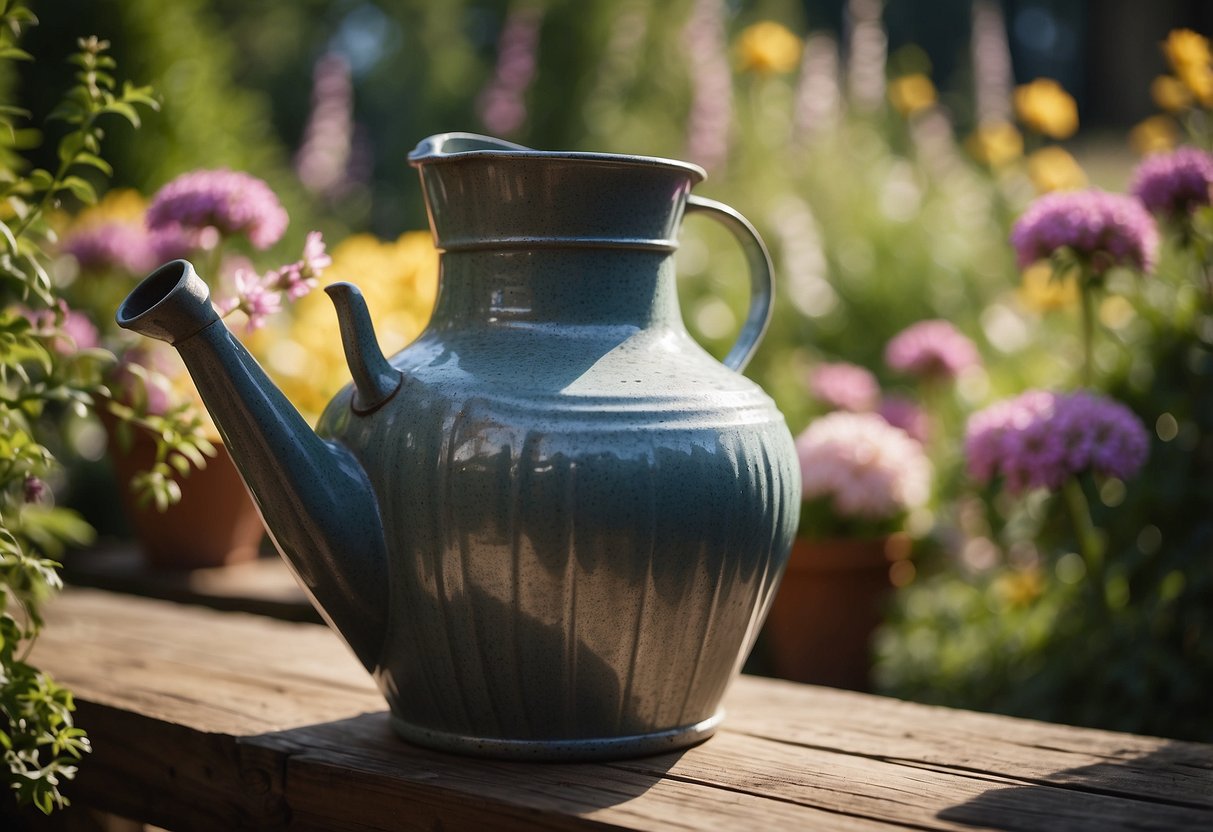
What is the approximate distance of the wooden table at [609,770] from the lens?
1.18m

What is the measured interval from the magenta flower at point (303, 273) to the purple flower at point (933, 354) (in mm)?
2029

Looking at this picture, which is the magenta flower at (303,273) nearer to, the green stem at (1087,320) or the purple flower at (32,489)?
the purple flower at (32,489)

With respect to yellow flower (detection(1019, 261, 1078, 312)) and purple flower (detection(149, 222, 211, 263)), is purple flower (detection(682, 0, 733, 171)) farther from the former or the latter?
purple flower (detection(149, 222, 211, 263))

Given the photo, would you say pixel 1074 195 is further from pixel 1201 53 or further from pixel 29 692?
pixel 29 692

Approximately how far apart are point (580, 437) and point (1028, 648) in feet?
5.32

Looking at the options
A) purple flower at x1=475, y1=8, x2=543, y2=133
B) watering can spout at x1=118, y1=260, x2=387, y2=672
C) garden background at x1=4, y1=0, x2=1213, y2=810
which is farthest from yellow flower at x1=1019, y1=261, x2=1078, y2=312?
purple flower at x1=475, y1=8, x2=543, y2=133

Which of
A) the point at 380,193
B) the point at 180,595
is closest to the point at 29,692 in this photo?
the point at 180,595

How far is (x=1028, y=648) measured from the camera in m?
2.46

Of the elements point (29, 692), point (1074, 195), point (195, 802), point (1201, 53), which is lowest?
point (195, 802)

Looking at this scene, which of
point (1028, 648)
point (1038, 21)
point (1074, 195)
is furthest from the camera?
point (1038, 21)

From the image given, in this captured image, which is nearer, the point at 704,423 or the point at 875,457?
the point at 704,423

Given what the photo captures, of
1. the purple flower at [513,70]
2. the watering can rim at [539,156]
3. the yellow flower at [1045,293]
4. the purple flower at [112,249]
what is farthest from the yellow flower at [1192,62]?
the purple flower at [513,70]

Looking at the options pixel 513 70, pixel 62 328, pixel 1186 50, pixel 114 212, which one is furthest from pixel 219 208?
pixel 513 70

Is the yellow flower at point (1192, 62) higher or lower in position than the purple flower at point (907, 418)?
higher
